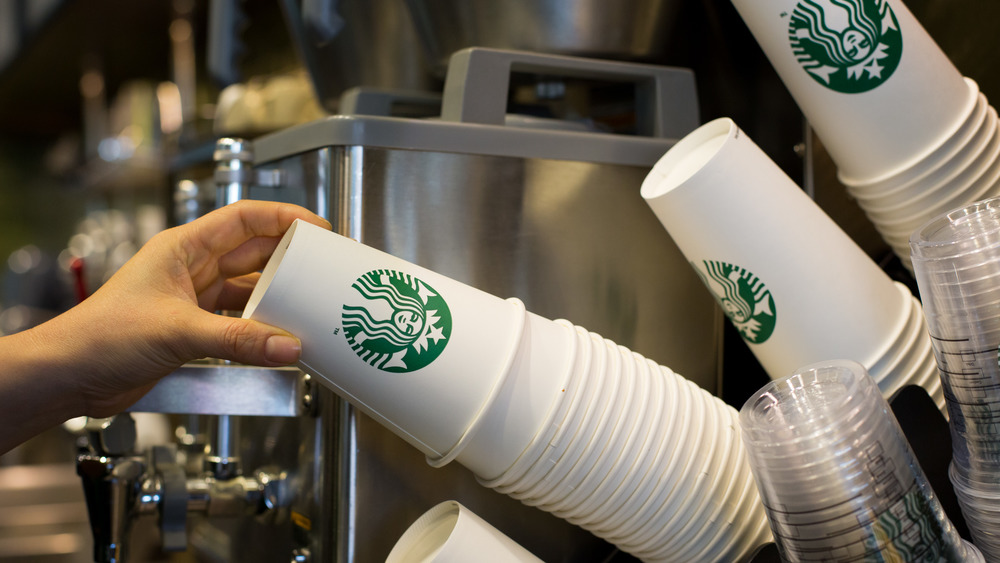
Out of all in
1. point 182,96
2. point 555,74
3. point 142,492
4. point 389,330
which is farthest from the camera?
point 182,96

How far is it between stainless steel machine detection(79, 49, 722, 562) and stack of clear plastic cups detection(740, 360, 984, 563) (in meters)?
0.34

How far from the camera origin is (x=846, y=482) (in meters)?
0.51

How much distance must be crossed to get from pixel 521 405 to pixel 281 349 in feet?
0.59

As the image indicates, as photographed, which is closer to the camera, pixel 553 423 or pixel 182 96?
pixel 553 423

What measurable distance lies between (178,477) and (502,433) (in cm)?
37

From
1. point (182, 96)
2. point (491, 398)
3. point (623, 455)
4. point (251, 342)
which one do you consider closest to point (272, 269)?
point (251, 342)

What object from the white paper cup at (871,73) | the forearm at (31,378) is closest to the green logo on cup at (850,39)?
the white paper cup at (871,73)

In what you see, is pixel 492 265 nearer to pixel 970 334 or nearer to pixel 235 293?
pixel 235 293

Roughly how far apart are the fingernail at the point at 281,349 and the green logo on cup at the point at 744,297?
0.34 meters

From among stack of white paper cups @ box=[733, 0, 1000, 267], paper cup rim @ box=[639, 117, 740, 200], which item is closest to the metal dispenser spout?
paper cup rim @ box=[639, 117, 740, 200]

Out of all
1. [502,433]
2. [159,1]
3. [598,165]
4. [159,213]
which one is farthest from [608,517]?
[159,213]

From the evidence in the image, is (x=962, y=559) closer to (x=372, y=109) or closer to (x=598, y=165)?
(x=598, y=165)

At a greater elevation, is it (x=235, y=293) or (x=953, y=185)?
(x=953, y=185)

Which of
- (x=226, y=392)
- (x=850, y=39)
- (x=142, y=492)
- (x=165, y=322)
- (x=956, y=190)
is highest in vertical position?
(x=850, y=39)
